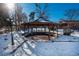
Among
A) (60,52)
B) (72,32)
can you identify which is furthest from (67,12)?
(60,52)

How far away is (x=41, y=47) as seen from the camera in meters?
2.47

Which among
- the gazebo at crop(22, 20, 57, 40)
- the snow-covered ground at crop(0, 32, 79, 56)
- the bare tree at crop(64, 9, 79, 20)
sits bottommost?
the snow-covered ground at crop(0, 32, 79, 56)

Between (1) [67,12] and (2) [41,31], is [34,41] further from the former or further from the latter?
(1) [67,12]

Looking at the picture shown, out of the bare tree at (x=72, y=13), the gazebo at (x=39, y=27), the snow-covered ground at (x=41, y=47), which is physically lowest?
the snow-covered ground at (x=41, y=47)

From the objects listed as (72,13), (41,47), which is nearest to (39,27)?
(41,47)

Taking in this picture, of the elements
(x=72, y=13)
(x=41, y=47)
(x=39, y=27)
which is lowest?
(x=41, y=47)

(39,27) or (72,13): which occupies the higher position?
(72,13)

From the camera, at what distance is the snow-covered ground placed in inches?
96.9

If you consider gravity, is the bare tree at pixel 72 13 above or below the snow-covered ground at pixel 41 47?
above

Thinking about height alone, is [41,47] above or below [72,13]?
below

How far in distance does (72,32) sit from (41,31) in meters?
0.39

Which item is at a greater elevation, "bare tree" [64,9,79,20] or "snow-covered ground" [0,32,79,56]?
"bare tree" [64,9,79,20]

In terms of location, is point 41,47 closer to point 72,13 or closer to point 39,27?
point 39,27

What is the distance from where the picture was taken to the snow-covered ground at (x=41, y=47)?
246cm
